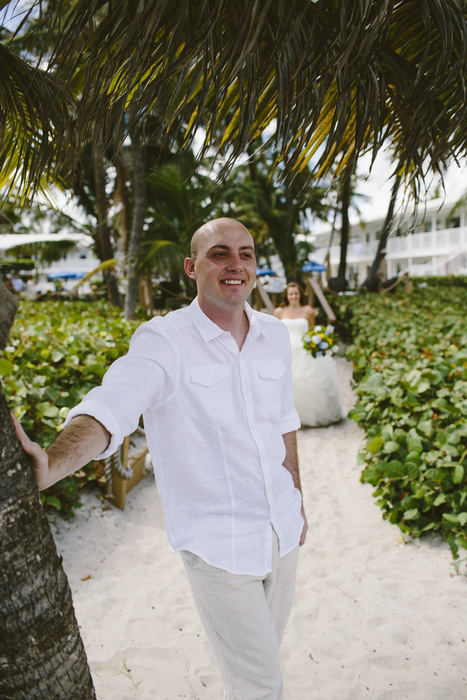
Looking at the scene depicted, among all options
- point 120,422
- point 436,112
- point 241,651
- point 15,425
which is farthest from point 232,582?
point 436,112

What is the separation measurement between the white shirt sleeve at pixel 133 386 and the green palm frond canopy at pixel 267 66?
2.45 ft

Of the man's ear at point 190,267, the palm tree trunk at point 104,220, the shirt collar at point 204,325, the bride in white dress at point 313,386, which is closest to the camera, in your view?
the shirt collar at point 204,325

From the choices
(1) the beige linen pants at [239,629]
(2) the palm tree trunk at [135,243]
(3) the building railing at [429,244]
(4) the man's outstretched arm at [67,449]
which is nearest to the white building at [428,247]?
(3) the building railing at [429,244]

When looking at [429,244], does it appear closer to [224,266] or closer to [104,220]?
[104,220]

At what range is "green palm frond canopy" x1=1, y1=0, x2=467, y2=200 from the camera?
5.11 ft

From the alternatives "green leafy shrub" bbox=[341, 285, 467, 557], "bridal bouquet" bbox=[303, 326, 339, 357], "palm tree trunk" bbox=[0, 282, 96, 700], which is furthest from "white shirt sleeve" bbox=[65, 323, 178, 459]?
"bridal bouquet" bbox=[303, 326, 339, 357]

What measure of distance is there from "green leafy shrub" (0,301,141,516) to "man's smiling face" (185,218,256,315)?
103 inches

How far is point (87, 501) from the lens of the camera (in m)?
→ 4.86

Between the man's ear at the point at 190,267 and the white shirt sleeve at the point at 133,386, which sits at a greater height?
the man's ear at the point at 190,267

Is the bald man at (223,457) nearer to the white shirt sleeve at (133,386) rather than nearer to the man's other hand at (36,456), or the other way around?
the white shirt sleeve at (133,386)

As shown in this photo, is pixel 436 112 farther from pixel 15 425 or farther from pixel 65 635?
Result: pixel 65 635

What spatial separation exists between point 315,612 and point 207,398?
237 centimetres

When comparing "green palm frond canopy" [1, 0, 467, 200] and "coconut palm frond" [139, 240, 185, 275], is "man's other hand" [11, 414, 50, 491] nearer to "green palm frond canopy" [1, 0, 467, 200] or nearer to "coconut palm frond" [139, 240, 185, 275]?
"green palm frond canopy" [1, 0, 467, 200]

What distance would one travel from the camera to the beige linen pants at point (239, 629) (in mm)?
1933
